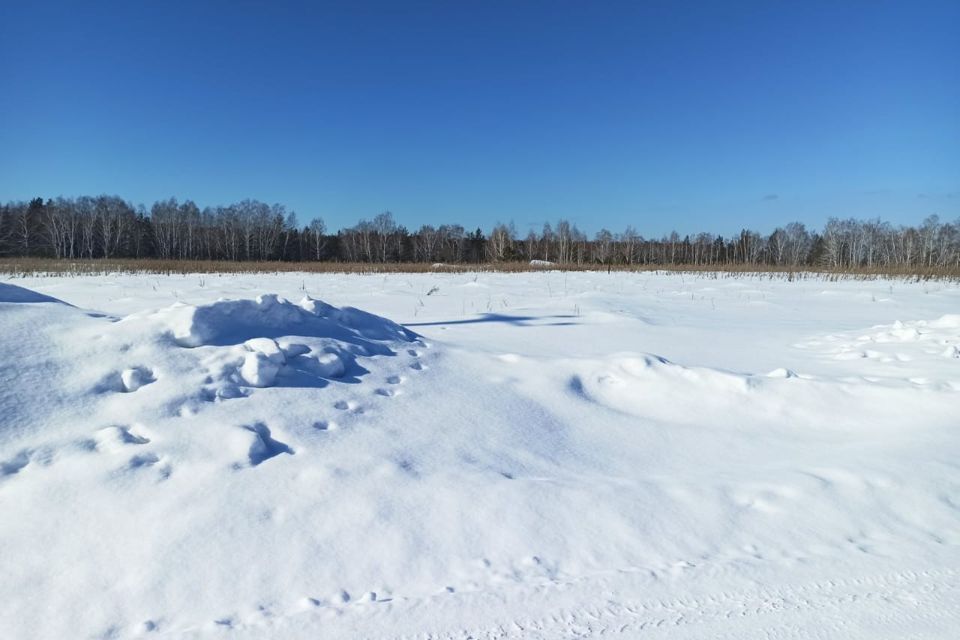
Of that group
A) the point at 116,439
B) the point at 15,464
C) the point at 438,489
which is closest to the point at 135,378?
the point at 116,439

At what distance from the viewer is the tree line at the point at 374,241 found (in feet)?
172

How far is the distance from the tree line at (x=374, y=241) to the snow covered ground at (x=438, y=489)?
46.7 meters

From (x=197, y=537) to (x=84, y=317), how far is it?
2.41 m

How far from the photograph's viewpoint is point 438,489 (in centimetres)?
255

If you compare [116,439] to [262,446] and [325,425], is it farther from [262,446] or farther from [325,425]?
[325,425]

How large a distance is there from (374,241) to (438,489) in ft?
222

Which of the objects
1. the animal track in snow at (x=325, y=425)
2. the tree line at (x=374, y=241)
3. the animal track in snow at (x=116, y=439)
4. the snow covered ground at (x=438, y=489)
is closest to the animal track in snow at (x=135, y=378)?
the snow covered ground at (x=438, y=489)

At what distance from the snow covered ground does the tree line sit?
46.7 m

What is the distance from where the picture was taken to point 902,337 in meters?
6.17

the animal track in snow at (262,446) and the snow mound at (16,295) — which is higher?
the snow mound at (16,295)

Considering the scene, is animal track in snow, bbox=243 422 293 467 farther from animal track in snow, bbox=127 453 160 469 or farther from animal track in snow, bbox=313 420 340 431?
animal track in snow, bbox=127 453 160 469

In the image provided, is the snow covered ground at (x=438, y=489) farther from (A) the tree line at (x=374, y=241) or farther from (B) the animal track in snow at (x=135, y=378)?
(A) the tree line at (x=374, y=241)

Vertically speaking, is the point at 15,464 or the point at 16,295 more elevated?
the point at 16,295

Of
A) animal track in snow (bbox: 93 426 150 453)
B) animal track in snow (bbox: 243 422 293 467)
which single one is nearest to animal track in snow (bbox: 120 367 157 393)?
animal track in snow (bbox: 93 426 150 453)
